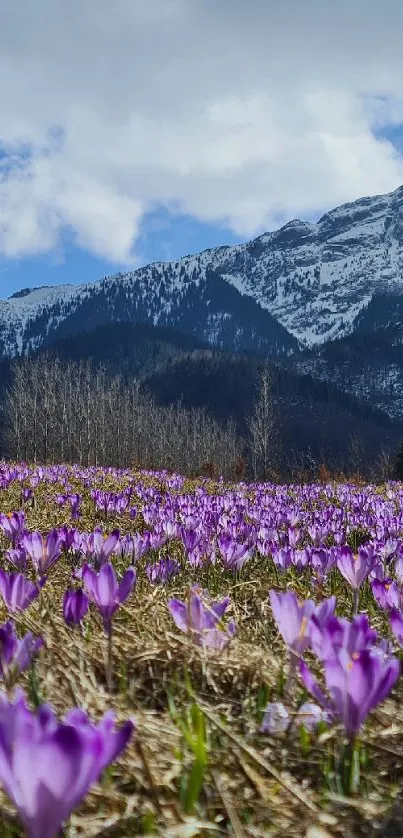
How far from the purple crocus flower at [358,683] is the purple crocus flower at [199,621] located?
0.67m

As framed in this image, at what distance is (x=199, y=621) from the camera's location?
175cm

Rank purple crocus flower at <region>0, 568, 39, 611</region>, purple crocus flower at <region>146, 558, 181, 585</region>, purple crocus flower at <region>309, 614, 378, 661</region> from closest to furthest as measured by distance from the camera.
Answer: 1. purple crocus flower at <region>309, 614, 378, 661</region>
2. purple crocus flower at <region>0, 568, 39, 611</region>
3. purple crocus flower at <region>146, 558, 181, 585</region>

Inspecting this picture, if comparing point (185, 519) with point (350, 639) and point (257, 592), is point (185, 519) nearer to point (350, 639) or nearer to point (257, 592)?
point (257, 592)

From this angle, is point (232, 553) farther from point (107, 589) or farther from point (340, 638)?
point (340, 638)

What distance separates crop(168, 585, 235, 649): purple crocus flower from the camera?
1736 mm

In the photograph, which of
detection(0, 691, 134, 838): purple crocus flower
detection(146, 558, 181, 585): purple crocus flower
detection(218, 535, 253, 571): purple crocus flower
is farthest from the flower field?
detection(218, 535, 253, 571): purple crocus flower

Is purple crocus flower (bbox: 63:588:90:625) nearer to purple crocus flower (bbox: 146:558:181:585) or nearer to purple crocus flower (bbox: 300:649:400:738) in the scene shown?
purple crocus flower (bbox: 300:649:400:738)

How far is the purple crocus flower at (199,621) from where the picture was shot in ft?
5.70

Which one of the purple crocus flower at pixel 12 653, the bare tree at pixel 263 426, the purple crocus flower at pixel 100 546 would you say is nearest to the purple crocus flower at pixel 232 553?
the purple crocus flower at pixel 100 546

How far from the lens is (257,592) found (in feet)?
10.2

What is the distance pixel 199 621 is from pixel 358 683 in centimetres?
76

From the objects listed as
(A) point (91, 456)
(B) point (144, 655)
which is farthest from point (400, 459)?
(A) point (91, 456)

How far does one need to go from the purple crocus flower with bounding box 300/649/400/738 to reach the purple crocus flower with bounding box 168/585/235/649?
0.67m

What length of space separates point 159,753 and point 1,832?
356mm
